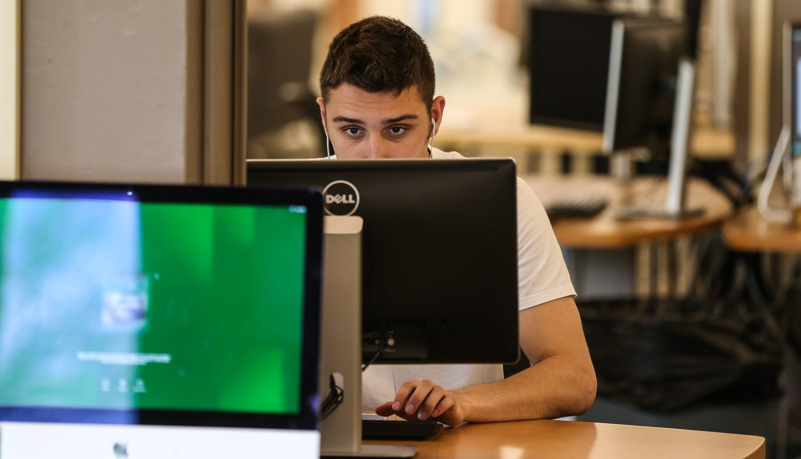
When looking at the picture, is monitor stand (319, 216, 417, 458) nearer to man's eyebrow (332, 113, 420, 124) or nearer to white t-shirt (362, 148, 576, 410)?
white t-shirt (362, 148, 576, 410)

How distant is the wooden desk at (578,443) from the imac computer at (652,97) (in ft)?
6.15

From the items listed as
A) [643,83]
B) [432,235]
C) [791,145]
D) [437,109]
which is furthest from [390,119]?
[791,145]

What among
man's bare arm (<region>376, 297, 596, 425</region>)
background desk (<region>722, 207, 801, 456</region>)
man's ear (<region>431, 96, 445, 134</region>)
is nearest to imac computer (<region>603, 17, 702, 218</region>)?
background desk (<region>722, 207, 801, 456</region>)

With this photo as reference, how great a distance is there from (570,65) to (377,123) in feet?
5.73

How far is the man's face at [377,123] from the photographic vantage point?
161 centimetres

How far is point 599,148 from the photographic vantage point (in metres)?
4.99

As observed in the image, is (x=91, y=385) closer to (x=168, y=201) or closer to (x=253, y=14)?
(x=168, y=201)

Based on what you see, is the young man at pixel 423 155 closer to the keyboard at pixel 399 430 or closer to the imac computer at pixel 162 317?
the keyboard at pixel 399 430

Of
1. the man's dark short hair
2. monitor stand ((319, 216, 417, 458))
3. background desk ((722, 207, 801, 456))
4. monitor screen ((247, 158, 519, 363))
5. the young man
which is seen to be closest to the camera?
monitor stand ((319, 216, 417, 458))

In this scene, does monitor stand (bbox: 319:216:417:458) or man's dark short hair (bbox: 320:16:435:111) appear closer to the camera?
monitor stand (bbox: 319:216:417:458)

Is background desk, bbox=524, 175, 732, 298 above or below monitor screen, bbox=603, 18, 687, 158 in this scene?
below

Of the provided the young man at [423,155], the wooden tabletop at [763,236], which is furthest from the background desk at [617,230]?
the young man at [423,155]

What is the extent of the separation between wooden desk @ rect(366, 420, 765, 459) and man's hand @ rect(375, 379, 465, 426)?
2 cm

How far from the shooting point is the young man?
4.67ft
